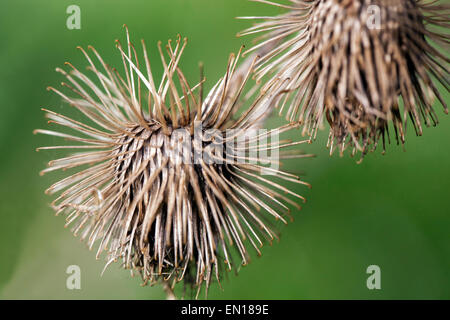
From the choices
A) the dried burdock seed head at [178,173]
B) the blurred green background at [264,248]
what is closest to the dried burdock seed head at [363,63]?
the dried burdock seed head at [178,173]

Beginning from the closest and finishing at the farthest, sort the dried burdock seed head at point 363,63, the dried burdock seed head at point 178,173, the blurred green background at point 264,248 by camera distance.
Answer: the dried burdock seed head at point 363,63
the dried burdock seed head at point 178,173
the blurred green background at point 264,248

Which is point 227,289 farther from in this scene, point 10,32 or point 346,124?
point 10,32

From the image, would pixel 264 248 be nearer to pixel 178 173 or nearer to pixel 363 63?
pixel 178 173

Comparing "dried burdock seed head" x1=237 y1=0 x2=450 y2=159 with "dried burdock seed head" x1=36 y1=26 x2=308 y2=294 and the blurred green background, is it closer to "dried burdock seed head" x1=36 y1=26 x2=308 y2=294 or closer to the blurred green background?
"dried burdock seed head" x1=36 y1=26 x2=308 y2=294

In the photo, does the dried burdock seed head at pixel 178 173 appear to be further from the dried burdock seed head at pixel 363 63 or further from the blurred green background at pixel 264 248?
the blurred green background at pixel 264 248

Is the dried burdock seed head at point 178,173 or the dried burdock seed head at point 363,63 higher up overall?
the dried burdock seed head at point 363,63
